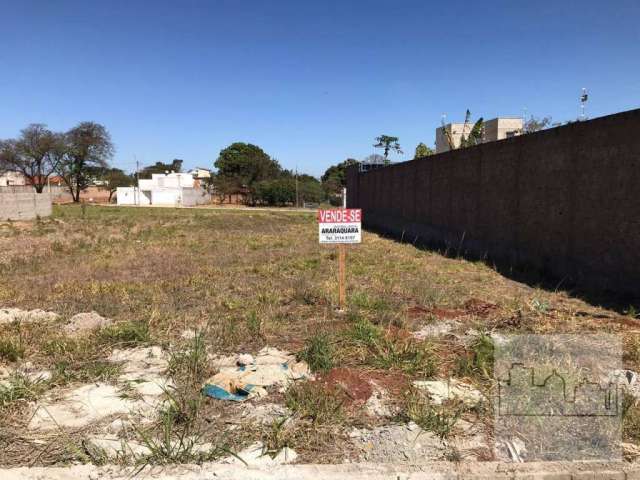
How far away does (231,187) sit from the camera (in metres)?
67.4

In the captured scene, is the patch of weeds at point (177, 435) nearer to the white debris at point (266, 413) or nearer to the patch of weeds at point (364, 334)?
the white debris at point (266, 413)

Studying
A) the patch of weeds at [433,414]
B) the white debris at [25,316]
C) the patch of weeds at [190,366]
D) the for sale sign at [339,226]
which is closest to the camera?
the patch of weeds at [433,414]

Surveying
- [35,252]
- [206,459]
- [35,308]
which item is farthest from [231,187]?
[206,459]

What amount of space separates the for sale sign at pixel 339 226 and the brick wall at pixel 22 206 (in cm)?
2784

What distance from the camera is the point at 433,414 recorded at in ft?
11.5

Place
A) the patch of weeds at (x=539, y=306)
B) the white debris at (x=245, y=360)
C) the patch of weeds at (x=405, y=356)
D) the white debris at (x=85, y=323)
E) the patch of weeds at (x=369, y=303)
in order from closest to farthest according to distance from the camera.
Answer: the patch of weeds at (x=405, y=356) < the white debris at (x=245, y=360) < the white debris at (x=85, y=323) < the patch of weeds at (x=539, y=306) < the patch of weeds at (x=369, y=303)

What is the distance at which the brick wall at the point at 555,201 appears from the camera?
292 inches

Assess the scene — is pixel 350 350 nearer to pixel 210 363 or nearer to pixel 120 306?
pixel 210 363

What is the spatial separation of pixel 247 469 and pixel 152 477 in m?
0.58

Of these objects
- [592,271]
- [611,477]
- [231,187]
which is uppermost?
[231,187]

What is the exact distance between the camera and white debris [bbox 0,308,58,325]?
5.85 meters

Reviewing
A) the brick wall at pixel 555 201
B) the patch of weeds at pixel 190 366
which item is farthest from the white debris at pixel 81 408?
the brick wall at pixel 555 201

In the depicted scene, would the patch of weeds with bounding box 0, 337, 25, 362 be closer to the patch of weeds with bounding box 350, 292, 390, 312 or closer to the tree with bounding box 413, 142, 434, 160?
the patch of weeds with bounding box 350, 292, 390, 312

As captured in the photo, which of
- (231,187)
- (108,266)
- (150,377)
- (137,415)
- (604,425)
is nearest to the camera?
(604,425)
